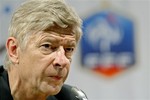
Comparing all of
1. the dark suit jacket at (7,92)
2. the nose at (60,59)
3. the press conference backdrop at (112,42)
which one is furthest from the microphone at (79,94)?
the press conference backdrop at (112,42)

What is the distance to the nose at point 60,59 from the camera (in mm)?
1229

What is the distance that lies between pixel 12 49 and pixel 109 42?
1353mm

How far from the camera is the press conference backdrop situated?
2.60 metres

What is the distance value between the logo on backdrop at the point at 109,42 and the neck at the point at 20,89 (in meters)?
1.28

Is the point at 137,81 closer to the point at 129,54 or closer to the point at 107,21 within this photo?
the point at 129,54

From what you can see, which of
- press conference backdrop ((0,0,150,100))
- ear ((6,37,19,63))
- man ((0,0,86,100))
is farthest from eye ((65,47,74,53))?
press conference backdrop ((0,0,150,100))

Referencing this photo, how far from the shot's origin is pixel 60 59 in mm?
1236

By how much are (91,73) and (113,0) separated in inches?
16.4

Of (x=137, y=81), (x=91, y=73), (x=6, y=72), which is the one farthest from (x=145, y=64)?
(x=6, y=72)

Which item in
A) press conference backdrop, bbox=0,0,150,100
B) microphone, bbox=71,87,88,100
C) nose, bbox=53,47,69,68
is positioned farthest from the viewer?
press conference backdrop, bbox=0,0,150,100

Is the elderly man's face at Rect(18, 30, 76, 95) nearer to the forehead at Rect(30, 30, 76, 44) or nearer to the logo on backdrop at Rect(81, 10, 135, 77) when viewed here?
the forehead at Rect(30, 30, 76, 44)

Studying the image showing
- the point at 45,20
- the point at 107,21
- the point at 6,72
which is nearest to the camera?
the point at 45,20

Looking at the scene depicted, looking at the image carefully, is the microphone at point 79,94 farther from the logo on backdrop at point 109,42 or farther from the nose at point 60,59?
the logo on backdrop at point 109,42

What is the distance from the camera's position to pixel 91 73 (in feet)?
8.63
